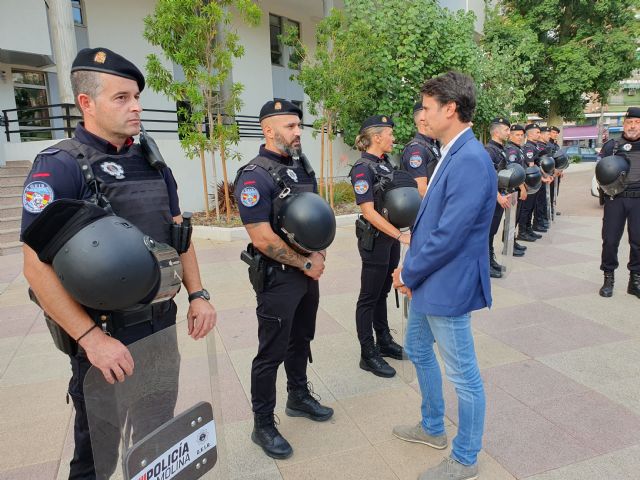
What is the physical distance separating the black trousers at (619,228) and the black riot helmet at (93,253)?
547cm

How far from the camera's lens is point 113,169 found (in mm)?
1809

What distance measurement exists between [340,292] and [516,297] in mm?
2105

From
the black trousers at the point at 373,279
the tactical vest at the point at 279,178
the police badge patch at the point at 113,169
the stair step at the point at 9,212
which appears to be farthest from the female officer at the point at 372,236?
the stair step at the point at 9,212

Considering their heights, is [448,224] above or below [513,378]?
above

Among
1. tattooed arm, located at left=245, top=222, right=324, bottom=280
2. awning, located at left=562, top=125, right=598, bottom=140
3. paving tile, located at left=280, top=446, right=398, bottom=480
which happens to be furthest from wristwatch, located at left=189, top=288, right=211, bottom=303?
awning, located at left=562, top=125, right=598, bottom=140

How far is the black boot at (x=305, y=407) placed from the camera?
2967 millimetres

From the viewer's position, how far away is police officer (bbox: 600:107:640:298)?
497cm

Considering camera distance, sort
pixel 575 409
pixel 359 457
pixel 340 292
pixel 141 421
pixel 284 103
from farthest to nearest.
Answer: pixel 340 292
pixel 575 409
pixel 284 103
pixel 359 457
pixel 141 421

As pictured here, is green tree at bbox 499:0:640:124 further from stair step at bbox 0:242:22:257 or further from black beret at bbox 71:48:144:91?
black beret at bbox 71:48:144:91

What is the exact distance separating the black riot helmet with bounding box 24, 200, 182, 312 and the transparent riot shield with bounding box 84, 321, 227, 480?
27cm

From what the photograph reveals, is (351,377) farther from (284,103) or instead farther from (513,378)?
(284,103)

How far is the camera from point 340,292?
5.68m

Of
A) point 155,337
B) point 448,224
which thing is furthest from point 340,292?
point 155,337

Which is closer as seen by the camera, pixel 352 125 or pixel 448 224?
pixel 448 224
